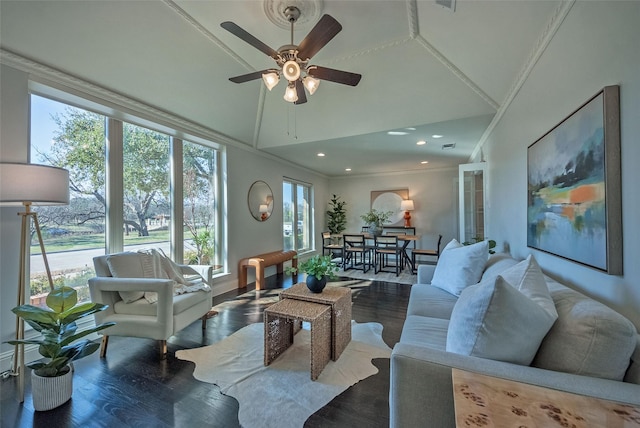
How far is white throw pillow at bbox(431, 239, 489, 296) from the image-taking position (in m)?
2.28

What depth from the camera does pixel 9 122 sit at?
2076 millimetres

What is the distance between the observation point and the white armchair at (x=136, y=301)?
2.17m

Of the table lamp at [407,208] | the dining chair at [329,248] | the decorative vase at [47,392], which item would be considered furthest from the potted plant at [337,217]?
the decorative vase at [47,392]

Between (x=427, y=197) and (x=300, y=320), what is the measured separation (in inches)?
236

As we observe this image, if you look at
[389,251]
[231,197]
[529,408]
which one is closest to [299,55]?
[529,408]

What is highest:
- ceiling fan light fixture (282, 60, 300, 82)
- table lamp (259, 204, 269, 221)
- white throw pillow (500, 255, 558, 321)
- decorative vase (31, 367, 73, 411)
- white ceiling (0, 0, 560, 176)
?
white ceiling (0, 0, 560, 176)

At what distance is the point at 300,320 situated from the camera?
193cm

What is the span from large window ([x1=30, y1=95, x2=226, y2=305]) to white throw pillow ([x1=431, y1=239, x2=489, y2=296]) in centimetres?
342

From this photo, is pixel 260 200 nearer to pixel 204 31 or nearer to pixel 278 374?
pixel 204 31

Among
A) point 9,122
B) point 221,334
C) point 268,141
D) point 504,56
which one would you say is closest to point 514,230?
point 504,56

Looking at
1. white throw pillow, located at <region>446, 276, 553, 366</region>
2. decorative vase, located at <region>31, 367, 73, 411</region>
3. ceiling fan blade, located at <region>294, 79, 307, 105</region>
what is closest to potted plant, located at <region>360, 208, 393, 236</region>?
ceiling fan blade, located at <region>294, 79, 307, 105</region>

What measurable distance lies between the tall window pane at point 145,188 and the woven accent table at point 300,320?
215 centimetres

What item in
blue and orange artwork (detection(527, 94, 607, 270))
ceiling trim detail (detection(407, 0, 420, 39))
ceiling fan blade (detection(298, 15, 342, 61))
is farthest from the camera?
ceiling trim detail (detection(407, 0, 420, 39))

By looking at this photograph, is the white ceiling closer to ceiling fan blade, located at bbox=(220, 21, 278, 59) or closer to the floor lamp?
ceiling fan blade, located at bbox=(220, 21, 278, 59)
